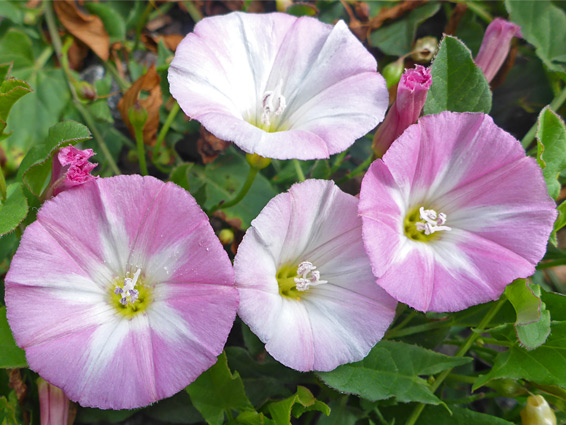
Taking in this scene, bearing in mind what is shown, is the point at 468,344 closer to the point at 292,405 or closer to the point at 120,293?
the point at 292,405

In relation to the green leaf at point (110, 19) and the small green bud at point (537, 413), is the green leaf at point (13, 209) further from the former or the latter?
the small green bud at point (537, 413)

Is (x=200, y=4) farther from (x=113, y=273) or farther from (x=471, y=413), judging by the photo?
(x=471, y=413)

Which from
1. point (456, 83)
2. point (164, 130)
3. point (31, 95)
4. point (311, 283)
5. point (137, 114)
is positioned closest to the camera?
point (311, 283)

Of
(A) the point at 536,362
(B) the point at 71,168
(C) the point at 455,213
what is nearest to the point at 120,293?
(B) the point at 71,168

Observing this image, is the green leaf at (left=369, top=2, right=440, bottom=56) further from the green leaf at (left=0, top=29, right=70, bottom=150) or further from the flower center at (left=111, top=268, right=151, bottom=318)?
the flower center at (left=111, top=268, right=151, bottom=318)

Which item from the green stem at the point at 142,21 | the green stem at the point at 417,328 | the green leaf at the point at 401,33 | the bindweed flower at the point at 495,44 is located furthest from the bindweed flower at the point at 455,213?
the green stem at the point at 142,21
